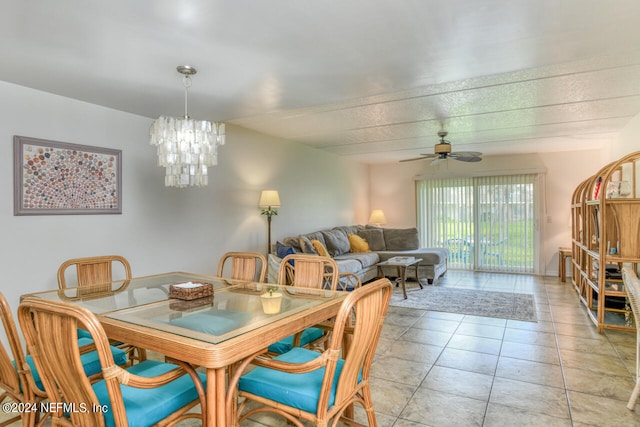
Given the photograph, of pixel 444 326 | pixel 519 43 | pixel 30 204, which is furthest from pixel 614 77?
pixel 30 204

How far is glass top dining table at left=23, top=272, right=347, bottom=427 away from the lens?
54.9 inches

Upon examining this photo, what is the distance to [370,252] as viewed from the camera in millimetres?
6699

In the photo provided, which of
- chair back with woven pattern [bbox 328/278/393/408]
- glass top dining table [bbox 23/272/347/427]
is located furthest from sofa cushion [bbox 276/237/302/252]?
chair back with woven pattern [bbox 328/278/393/408]

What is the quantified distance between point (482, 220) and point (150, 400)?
7.29m

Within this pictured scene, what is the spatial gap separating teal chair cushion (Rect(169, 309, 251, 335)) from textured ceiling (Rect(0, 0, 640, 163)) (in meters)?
1.53

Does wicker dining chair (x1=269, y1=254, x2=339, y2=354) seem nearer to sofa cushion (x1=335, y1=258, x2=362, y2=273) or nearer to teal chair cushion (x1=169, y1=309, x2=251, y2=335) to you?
teal chair cushion (x1=169, y1=309, x2=251, y2=335)

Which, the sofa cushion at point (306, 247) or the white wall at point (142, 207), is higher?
the white wall at point (142, 207)

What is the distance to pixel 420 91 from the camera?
351 cm

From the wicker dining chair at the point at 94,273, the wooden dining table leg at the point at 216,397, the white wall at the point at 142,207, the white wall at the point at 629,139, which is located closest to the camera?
the wooden dining table leg at the point at 216,397

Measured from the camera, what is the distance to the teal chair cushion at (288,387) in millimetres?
1563

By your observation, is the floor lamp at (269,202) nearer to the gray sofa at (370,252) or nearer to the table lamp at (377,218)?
the gray sofa at (370,252)

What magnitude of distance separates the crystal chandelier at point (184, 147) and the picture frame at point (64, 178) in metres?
1.20

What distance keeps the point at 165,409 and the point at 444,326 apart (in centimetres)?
317

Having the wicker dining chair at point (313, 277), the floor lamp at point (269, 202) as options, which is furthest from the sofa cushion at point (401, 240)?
the wicker dining chair at point (313, 277)
